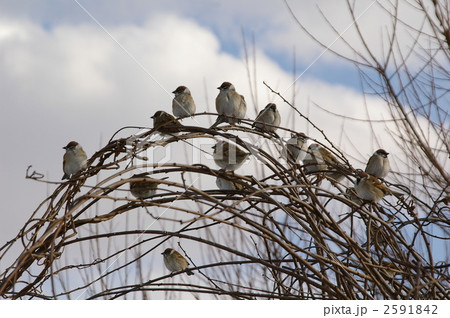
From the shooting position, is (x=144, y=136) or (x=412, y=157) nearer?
(x=144, y=136)

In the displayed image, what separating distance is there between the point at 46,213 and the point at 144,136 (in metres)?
0.62

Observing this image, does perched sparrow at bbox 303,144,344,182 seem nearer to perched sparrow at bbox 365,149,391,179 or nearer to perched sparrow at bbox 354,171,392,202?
perched sparrow at bbox 365,149,391,179

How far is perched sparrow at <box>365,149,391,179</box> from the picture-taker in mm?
3855

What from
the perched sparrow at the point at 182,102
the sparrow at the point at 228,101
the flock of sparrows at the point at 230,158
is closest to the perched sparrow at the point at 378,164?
the flock of sparrows at the point at 230,158

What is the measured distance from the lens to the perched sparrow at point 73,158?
3727mm

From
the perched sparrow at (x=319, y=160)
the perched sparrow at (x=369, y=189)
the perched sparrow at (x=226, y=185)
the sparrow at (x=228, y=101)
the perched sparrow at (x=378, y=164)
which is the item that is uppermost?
the sparrow at (x=228, y=101)

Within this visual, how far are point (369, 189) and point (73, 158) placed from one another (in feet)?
6.56

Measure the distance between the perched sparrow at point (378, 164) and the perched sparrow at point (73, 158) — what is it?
6.59ft

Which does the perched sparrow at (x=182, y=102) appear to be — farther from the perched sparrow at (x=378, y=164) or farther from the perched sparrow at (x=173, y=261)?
the perched sparrow at (x=378, y=164)

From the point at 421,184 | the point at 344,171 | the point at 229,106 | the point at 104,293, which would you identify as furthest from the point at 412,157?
the point at 104,293

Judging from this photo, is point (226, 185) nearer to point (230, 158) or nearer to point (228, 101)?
point (230, 158)

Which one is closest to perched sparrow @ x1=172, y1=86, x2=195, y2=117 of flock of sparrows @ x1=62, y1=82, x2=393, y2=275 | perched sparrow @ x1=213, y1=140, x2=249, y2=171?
flock of sparrows @ x1=62, y1=82, x2=393, y2=275
